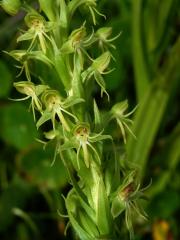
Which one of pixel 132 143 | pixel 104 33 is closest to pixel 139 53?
pixel 132 143

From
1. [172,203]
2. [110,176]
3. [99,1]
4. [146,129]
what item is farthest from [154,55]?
[110,176]

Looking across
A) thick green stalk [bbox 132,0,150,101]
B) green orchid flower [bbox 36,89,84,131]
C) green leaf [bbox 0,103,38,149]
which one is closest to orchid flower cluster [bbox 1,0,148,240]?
green orchid flower [bbox 36,89,84,131]

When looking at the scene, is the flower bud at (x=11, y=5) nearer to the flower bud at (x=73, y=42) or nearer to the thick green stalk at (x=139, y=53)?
the flower bud at (x=73, y=42)

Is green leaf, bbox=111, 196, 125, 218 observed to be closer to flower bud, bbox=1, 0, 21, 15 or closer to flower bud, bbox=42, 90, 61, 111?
flower bud, bbox=42, 90, 61, 111

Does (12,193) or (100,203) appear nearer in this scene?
(100,203)

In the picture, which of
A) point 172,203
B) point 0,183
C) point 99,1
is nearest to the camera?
point 99,1

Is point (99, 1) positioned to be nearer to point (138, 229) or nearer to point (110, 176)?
point (110, 176)
